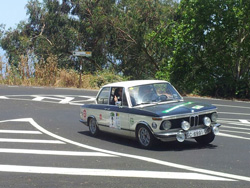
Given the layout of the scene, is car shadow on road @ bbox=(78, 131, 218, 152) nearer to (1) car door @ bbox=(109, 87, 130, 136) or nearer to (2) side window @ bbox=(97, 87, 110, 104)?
(1) car door @ bbox=(109, 87, 130, 136)

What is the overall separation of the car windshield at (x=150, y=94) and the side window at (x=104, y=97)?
101cm

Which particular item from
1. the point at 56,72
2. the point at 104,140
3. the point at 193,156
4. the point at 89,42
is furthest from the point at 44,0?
the point at 193,156

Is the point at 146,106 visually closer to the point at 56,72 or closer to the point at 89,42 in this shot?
the point at 56,72

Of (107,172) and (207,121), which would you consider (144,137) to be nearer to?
(207,121)

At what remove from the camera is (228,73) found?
27250 millimetres

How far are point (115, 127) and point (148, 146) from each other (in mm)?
1446

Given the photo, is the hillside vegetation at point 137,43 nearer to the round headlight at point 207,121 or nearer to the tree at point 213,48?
the tree at point 213,48

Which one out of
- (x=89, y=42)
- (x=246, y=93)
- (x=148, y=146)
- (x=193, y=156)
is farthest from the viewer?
(x=89, y=42)

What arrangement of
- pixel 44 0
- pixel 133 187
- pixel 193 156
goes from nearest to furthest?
1. pixel 133 187
2. pixel 193 156
3. pixel 44 0

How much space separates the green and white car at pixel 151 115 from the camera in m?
9.82

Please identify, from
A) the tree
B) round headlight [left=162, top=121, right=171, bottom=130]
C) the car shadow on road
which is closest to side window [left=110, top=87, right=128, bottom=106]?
the car shadow on road

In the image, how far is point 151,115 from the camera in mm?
9883

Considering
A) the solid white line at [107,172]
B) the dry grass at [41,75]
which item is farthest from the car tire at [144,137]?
the dry grass at [41,75]

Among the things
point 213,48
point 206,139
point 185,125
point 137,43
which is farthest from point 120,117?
point 137,43
